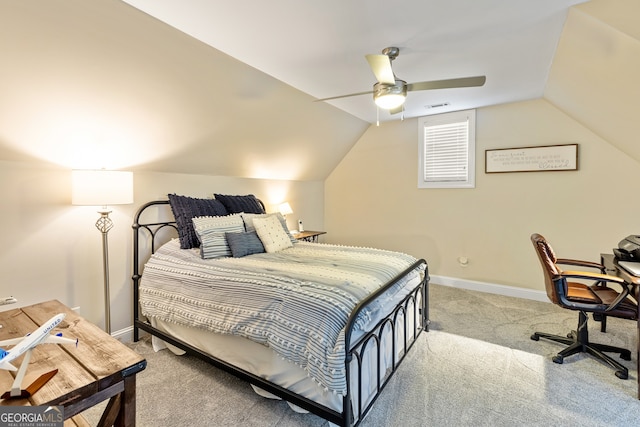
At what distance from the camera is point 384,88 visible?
2336 millimetres

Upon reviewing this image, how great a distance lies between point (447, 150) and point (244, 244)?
306 centimetres

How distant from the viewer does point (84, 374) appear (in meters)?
1.10

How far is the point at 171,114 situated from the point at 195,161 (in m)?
0.70

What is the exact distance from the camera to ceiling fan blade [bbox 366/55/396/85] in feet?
6.28

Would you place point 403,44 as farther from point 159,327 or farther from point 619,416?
point 159,327

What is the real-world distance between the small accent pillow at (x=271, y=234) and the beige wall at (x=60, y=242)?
0.99 metres

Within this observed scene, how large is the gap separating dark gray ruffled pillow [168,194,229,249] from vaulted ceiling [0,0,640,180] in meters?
0.42

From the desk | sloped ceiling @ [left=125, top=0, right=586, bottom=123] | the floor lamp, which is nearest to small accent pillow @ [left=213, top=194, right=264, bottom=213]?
the floor lamp

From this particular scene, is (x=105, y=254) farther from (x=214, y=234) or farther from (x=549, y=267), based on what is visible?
(x=549, y=267)

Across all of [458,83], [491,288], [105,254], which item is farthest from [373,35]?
[491,288]

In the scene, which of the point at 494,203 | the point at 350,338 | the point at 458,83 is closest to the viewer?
the point at 350,338

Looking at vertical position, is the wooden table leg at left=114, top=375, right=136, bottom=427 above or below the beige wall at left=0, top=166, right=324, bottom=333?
below

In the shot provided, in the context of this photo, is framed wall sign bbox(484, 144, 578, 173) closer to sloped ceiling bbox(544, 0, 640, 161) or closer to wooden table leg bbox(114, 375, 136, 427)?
sloped ceiling bbox(544, 0, 640, 161)

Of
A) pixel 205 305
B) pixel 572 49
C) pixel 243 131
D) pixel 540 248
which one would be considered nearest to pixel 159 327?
pixel 205 305
